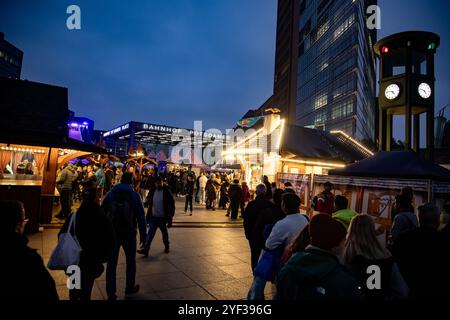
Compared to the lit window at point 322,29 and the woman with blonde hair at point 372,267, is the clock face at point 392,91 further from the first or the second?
the lit window at point 322,29

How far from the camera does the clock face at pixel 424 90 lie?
13.8 m

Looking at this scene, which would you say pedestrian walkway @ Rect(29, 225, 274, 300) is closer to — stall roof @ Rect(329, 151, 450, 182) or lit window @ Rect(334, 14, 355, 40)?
stall roof @ Rect(329, 151, 450, 182)

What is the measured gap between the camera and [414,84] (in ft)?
44.9

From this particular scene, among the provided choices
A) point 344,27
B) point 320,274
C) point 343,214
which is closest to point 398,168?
point 343,214

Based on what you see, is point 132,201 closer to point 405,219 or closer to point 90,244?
point 90,244

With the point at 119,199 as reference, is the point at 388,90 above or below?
above

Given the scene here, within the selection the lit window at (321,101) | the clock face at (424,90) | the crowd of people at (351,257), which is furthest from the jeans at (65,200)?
the lit window at (321,101)

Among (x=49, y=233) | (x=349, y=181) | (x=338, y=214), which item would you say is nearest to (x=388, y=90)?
(x=349, y=181)

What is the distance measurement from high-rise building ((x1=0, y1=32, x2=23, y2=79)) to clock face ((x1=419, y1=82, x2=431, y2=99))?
Result: 84593 millimetres

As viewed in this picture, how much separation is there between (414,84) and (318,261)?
51.9 feet

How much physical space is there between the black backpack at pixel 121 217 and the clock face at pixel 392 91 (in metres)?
15.1

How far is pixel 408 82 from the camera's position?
1365 cm

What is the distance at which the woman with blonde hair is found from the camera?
2226 mm
